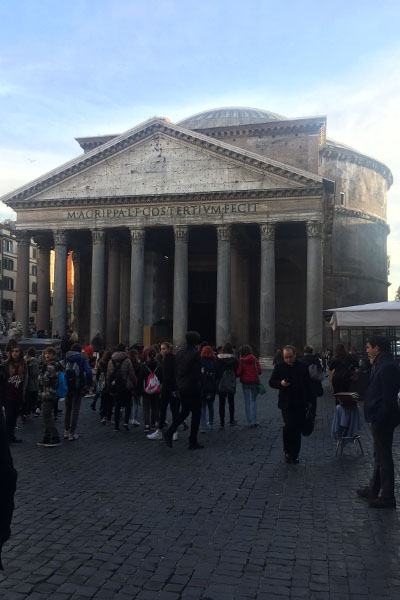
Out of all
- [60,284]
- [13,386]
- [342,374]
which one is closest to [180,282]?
[60,284]

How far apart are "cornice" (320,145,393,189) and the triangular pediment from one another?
45.8ft

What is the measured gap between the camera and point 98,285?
2758 centimetres

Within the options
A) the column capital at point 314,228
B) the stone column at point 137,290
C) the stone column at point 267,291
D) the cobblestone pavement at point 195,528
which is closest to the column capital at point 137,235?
the stone column at point 137,290

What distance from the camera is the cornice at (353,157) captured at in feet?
123

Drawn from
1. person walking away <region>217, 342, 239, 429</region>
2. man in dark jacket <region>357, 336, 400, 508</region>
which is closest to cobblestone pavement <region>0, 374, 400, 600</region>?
man in dark jacket <region>357, 336, 400, 508</region>

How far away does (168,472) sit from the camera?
6.57 metres

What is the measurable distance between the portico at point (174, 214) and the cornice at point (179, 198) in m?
0.05

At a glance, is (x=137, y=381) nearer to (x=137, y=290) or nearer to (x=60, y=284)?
(x=137, y=290)

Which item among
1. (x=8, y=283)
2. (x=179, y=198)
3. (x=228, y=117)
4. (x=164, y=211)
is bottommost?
(x=8, y=283)

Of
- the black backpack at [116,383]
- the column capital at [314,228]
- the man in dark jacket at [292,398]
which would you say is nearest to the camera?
the man in dark jacket at [292,398]

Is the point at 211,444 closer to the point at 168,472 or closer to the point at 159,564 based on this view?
the point at 168,472

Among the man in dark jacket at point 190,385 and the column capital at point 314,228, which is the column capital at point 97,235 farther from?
the man in dark jacket at point 190,385

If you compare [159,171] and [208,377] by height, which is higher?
[159,171]

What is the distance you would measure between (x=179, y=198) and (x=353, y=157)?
17937 millimetres
